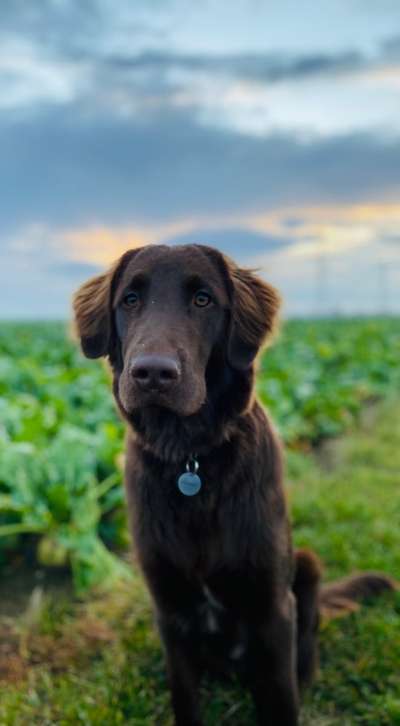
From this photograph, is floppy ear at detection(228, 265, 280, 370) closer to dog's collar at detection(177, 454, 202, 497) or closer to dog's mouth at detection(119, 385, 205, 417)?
dog's mouth at detection(119, 385, 205, 417)

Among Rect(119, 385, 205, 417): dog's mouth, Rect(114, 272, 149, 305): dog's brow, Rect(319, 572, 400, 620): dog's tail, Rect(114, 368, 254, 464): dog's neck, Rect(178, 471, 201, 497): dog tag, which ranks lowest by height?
Rect(319, 572, 400, 620): dog's tail

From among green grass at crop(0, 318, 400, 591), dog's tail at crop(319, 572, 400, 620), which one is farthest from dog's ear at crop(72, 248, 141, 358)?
dog's tail at crop(319, 572, 400, 620)

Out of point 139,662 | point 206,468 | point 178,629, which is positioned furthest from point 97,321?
point 139,662

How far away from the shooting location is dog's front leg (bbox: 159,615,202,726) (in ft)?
10.5

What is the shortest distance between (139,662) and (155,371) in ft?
6.72

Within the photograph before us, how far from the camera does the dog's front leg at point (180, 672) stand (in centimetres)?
319

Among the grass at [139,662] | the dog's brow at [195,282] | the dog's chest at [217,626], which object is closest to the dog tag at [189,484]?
the dog's chest at [217,626]

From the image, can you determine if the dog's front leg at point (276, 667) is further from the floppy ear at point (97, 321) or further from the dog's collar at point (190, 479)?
the floppy ear at point (97, 321)

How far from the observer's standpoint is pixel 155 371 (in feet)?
8.38

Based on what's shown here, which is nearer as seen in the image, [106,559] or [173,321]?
[173,321]

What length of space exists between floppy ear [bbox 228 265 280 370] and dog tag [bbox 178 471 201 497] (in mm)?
466

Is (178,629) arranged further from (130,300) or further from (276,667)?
(130,300)

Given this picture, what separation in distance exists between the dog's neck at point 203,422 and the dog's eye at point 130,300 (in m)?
0.39

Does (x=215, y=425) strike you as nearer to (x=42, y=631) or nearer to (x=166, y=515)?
(x=166, y=515)
